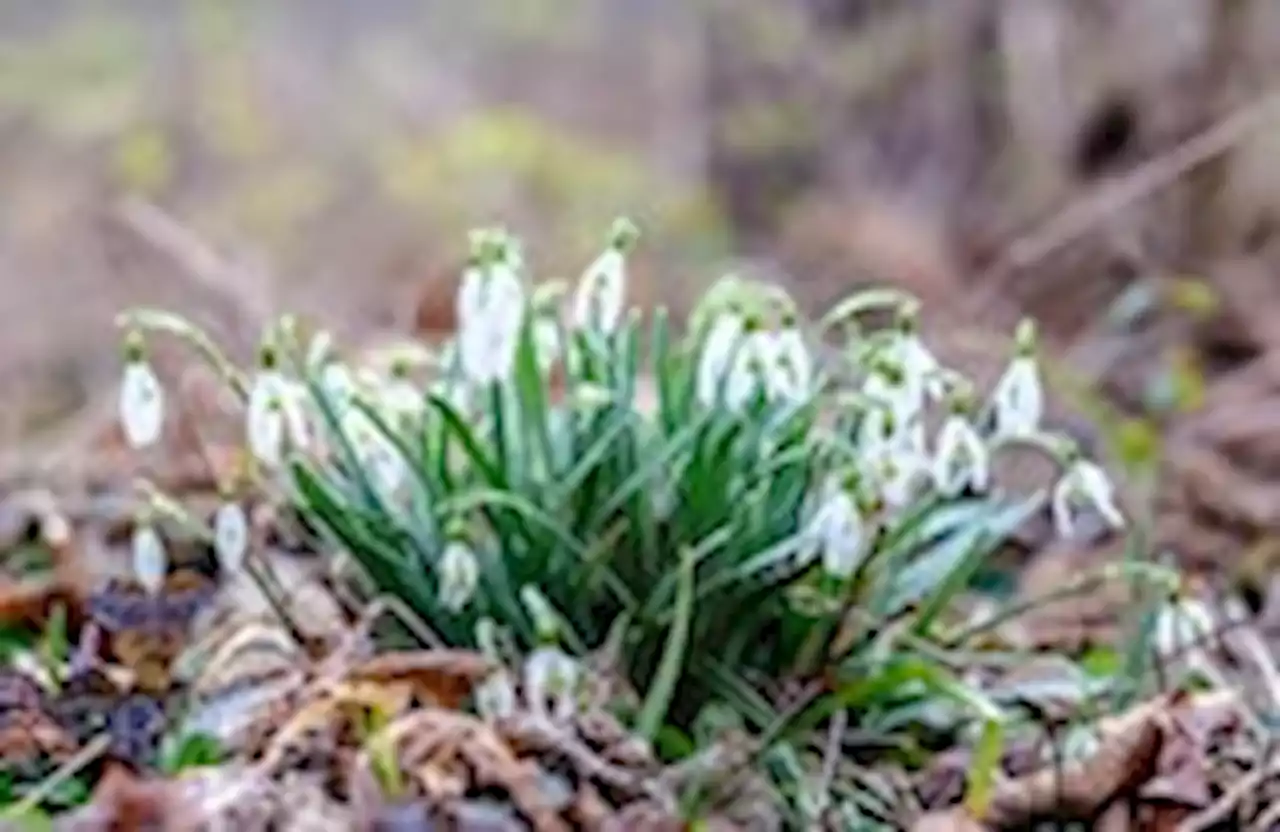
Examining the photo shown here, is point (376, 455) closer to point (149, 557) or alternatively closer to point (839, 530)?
point (149, 557)

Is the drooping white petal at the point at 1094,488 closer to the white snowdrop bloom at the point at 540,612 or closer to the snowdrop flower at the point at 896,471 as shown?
the snowdrop flower at the point at 896,471

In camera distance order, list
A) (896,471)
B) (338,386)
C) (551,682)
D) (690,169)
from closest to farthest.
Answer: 1. (551,682)
2. (896,471)
3. (338,386)
4. (690,169)

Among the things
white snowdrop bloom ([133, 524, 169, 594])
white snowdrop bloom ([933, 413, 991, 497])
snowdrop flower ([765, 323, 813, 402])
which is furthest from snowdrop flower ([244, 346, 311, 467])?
white snowdrop bloom ([933, 413, 991, 497])

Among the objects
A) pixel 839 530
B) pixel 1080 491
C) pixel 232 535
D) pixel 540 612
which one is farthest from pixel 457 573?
pixel 1080 491

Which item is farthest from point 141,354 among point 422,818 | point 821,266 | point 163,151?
point 163,151

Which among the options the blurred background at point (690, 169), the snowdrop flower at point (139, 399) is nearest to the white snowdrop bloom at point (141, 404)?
the snowdrop flower at point (139, 399)

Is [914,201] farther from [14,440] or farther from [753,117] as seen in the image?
[14,440]

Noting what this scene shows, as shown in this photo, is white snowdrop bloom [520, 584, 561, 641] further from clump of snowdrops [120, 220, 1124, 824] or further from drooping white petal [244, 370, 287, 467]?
drooping white petal [244, 370, 287, 467]
